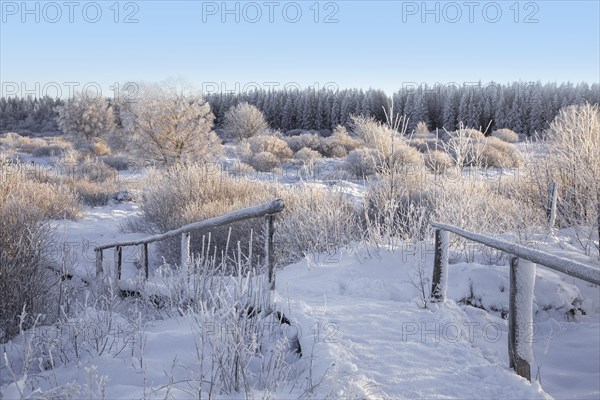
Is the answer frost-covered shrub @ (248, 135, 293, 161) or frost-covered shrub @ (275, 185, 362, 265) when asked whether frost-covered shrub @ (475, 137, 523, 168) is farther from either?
frost-covered shrub @ (275, 185, 362, 265)

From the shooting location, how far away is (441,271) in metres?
4.91

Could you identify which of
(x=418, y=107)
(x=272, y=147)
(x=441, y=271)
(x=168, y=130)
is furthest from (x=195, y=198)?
(x=418, y=107)

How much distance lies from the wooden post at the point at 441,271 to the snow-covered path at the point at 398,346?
14 centimetres

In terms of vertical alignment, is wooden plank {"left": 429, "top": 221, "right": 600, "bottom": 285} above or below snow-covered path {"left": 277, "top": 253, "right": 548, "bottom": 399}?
above

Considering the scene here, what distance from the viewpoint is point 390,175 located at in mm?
9945

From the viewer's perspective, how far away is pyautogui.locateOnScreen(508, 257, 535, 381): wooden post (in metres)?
3.44

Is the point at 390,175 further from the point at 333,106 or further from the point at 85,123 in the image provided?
the point at 333,106

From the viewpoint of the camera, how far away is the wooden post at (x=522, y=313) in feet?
11.3

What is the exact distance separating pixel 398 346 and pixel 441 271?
57.7 inches

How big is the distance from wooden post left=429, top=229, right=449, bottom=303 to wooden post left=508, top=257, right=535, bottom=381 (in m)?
1.36

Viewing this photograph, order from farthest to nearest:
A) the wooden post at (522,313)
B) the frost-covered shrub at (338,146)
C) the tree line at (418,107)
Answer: the tree line at (418,107)
the frost-covered shrub at (338,146)
the wooden post at (522,313)

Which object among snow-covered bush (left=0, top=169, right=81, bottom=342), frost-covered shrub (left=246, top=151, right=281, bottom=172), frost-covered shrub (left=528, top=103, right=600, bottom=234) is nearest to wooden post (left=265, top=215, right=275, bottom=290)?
snow-covered bush (left=0, top=169, right=81, bottom=342)

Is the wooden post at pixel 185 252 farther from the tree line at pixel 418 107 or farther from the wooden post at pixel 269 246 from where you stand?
the tree line at pixel 418 107

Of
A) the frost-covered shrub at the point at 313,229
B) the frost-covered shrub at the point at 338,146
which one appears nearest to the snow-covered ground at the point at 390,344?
the frost-covered shrub at the point at 313,229
